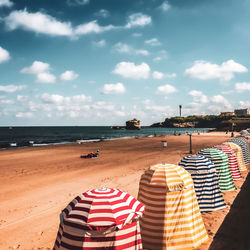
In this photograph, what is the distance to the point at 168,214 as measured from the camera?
562 cm

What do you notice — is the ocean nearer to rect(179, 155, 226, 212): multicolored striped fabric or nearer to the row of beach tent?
rect(179, 155, 226, 212): multicolored striped fabric

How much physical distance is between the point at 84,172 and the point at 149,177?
38.1 feet

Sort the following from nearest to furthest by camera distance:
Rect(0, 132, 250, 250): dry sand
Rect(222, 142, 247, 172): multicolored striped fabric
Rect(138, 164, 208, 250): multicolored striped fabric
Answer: Rect(138, 164, 208, 250): multicolored striped fabric → Rect(0, 132, 250, 250): dry sand → Rect(222, 142, 247, 172): multicolored striped fabric

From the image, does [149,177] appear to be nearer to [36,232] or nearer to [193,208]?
[193,208]

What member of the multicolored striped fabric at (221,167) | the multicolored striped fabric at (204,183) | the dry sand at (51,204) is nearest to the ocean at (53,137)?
the dry sand at (51,204)

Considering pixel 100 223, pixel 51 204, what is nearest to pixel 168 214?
pixel 100 223

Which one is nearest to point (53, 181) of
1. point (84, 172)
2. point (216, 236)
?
point (84, 172)

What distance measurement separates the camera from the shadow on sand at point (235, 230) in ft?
19.6

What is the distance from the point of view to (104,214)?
3797 millimetres

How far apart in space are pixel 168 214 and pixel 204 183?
2.88 metres

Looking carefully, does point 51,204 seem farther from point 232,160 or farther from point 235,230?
point 232,160

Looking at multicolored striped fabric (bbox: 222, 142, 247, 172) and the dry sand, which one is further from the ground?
multicolored striped fabric (bbox: 222, 142, 247, 172)

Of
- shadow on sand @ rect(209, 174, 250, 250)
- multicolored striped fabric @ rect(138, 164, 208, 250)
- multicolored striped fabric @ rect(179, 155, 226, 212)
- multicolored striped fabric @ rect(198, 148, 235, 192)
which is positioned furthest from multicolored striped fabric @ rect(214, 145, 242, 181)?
multicolored striped fabric @ rect(138, 164, 208, 250)

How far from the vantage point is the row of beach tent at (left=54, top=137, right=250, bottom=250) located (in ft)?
12.1
